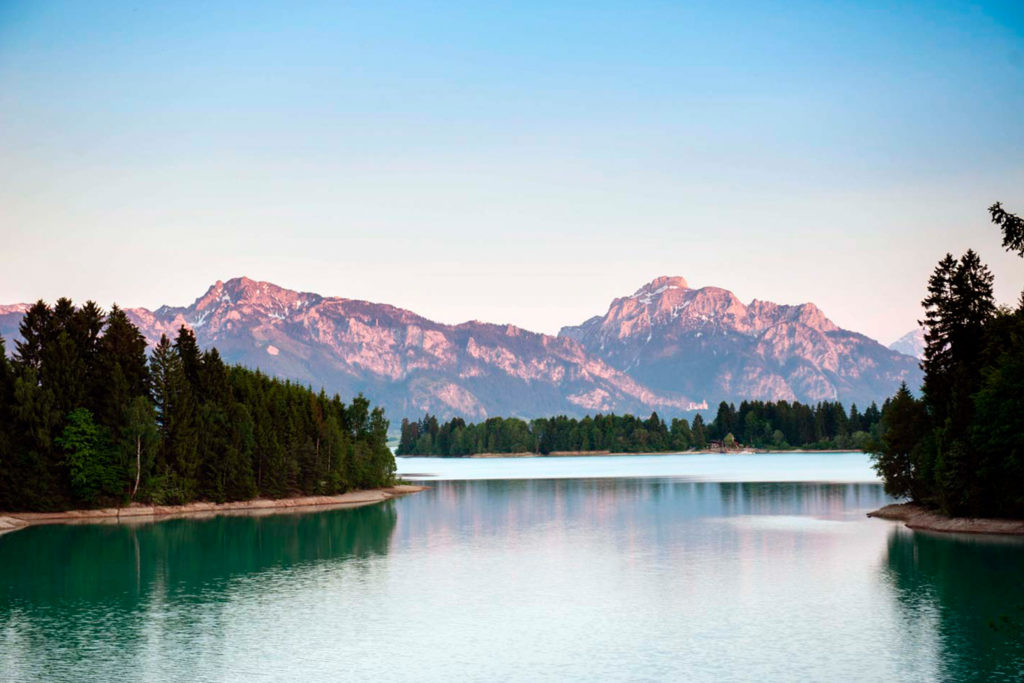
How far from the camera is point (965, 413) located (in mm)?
88562

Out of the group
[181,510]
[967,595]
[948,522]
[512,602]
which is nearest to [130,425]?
[181,510]

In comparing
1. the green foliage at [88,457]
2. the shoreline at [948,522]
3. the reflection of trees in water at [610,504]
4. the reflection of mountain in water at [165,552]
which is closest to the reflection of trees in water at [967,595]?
the shoreline at [948,522]

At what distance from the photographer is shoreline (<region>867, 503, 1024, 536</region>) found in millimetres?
84312

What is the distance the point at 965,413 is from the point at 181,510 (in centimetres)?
8652

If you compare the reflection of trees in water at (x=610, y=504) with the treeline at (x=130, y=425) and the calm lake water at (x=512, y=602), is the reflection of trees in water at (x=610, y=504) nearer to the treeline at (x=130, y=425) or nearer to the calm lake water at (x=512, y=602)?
the calm lake water at (x=512, y=602)

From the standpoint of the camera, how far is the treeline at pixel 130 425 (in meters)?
110

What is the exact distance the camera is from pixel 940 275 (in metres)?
98.1

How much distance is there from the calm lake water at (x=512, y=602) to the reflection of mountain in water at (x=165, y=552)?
367mm

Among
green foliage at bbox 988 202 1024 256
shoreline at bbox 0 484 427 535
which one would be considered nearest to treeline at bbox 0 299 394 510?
shoreline at bbox 0 484 427 535

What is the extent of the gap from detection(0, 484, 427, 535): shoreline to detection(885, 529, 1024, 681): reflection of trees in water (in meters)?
77.5

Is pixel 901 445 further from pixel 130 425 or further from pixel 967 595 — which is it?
pixel 130 425

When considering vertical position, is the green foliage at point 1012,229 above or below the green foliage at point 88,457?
above

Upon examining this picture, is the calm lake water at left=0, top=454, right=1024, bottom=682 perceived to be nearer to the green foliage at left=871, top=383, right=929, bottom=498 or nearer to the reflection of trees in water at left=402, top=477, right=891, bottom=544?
the reflection of trees in water at left=402, top=477, right=891, bottom=544

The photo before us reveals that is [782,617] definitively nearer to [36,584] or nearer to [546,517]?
[36,584]
